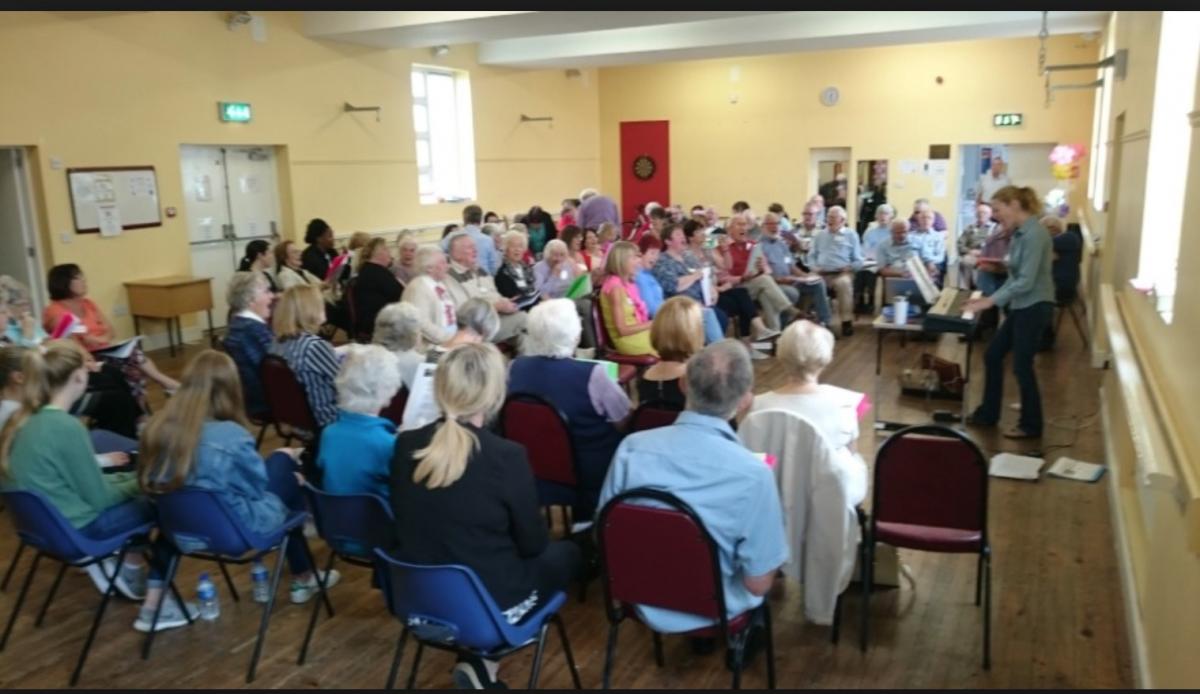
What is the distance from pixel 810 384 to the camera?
3.25 metres

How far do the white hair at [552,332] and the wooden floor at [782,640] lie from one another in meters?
1.02

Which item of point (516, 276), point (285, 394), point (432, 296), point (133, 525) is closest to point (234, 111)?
point (516, 276)

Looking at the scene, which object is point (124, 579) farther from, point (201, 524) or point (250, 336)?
point (250, 336)

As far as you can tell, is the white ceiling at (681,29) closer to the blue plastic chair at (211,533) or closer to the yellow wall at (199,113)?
the yellow wall at (199,113)

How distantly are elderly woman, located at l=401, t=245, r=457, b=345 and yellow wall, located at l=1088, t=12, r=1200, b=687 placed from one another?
3765 millimetres

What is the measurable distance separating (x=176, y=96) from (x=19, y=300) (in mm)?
4561

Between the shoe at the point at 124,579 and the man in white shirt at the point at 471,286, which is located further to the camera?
the man in white shirt at the point at 471,286

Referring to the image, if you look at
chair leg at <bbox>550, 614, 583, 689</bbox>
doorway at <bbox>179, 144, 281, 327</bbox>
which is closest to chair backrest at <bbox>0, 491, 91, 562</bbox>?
chair leg at <bbox>550, 614, 583, 689</bbox>

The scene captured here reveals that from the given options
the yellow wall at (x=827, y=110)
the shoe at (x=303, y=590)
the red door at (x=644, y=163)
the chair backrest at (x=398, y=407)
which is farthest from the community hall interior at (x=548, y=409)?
the red door at (x=644, y=163)

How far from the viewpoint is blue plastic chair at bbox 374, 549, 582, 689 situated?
2.41 metres

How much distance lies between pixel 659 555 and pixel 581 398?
125cm

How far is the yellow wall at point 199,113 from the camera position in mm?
7918

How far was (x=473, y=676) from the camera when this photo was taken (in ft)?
9.16

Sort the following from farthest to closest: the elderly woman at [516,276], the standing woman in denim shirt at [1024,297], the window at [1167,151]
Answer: the elderly woman at [516,276] < the standing woman in denim shirt at [1024,297] < the window at [1167,151]
